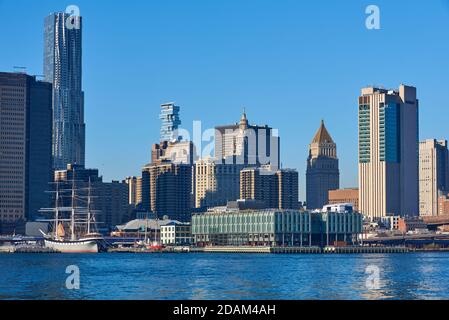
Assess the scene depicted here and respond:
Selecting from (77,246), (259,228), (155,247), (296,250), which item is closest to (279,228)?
(259,228)

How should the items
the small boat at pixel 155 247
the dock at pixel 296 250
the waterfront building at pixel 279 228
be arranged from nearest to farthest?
1. the dock at pixel 296 250
2. the waterfront building at pixel 279 228
3. the small boat at pixel 155 247

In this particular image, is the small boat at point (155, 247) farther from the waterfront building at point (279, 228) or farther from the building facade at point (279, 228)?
the building facade at point (279, 228)

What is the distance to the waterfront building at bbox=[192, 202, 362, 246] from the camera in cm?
17700

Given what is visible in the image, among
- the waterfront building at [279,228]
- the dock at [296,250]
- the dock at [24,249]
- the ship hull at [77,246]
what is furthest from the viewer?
the dock at [24,249]

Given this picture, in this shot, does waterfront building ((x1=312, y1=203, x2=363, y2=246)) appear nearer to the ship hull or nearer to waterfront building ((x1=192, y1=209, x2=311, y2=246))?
waterfront building ((x1=192, y1=209, x2=311, y2=246))

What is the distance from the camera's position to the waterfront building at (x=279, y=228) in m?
177

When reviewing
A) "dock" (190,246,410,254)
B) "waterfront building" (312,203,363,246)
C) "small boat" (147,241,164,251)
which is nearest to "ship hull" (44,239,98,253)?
"small boat" (147,241,164,251)

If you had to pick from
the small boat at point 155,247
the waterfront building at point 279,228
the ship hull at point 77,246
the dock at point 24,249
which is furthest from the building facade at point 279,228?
the dock at point 24,249
